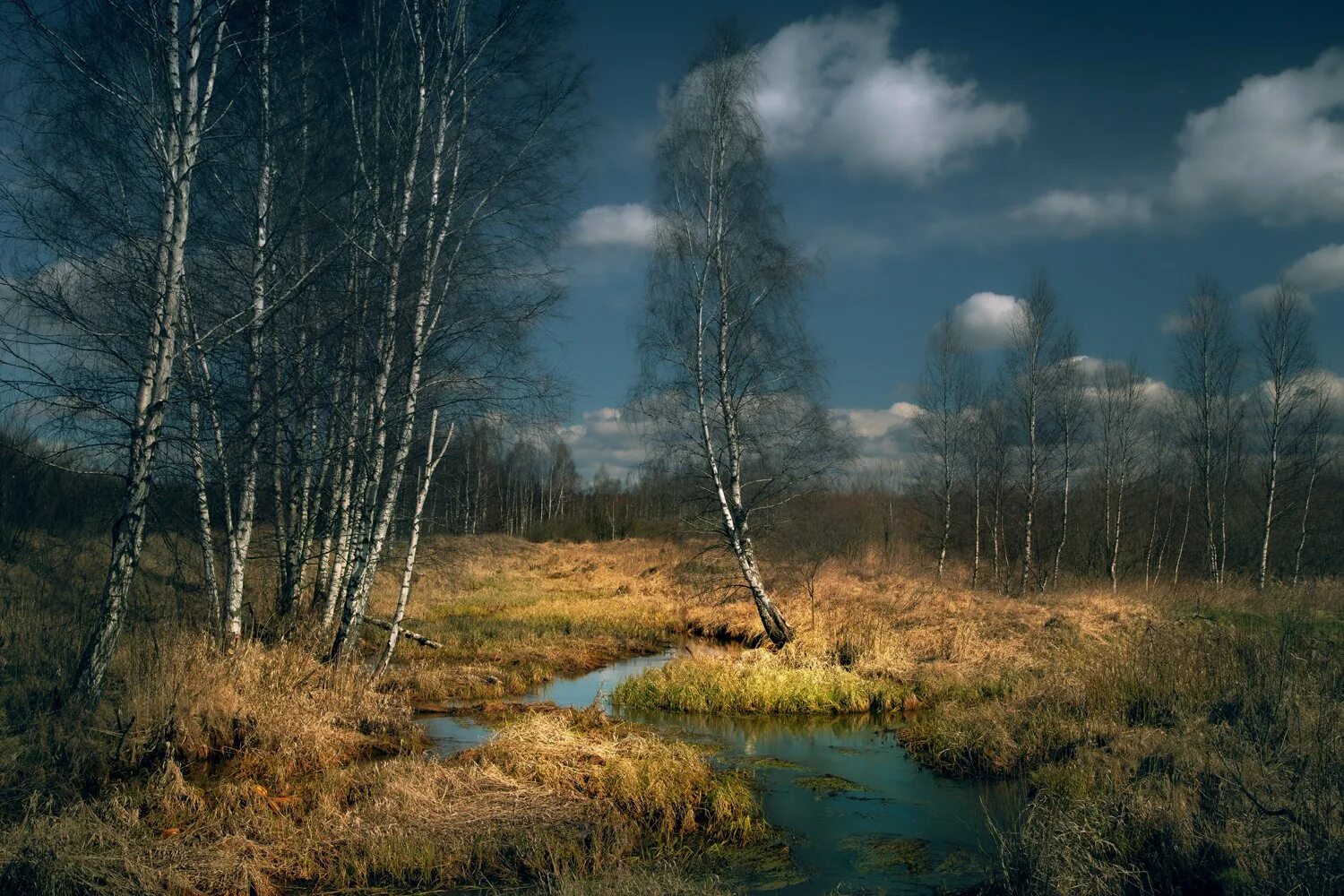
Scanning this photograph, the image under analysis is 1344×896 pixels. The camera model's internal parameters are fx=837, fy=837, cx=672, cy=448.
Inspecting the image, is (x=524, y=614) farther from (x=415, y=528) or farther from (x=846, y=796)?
(x=846, y=796)

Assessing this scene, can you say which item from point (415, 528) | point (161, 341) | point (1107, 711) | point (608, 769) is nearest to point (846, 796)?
point (608, 769)

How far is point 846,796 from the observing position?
8.83m

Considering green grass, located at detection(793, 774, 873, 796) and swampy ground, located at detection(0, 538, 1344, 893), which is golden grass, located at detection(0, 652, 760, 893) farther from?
green grass, located at detection(793, 774, 873, 796)

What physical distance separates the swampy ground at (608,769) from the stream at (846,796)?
0.58 ft

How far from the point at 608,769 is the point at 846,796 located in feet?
8.64

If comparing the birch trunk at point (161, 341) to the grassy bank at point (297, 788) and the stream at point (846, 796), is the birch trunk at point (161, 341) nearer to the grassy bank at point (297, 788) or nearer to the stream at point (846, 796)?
the grassy bank at point (297, 788)

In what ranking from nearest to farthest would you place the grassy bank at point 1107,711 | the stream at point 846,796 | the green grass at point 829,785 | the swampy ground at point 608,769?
1. the grassy bank at point 1107,711
2. the swampy ground at point 608,769
3. the stream at point 846,796
4. the green grass at point 829,785

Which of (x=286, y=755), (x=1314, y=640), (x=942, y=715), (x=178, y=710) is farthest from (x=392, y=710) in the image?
(x=1314, y=640)

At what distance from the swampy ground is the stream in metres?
0.18

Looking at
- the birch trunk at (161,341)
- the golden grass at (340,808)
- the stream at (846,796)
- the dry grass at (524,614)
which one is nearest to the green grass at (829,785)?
the stream at (846,796)

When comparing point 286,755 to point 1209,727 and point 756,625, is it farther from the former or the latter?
point 756,625

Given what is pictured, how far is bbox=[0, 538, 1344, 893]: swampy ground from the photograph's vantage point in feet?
18.9

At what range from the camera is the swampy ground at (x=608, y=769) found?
575 centimetres

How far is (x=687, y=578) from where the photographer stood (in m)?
26.6
